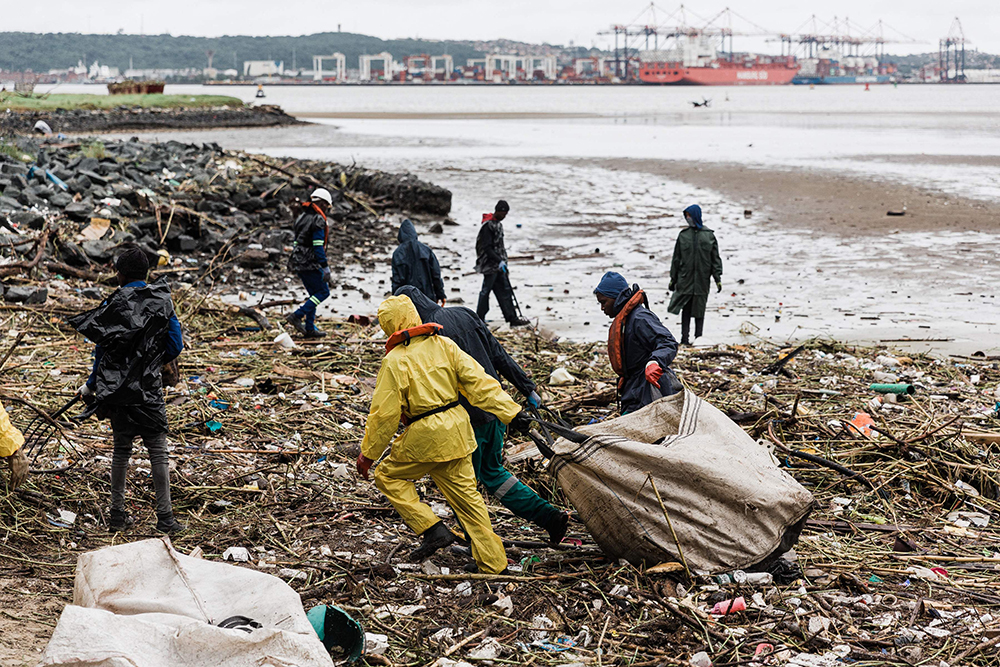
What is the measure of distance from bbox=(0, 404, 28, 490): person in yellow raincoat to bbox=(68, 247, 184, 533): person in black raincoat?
47 cm

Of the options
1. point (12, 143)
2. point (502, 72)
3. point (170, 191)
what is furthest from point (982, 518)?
point (502, 72)

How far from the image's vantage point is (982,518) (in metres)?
5.41

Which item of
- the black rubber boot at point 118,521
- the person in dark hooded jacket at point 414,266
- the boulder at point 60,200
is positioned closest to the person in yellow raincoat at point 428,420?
the black rubber boot at point 118,521

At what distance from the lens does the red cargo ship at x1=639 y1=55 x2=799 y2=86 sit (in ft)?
503

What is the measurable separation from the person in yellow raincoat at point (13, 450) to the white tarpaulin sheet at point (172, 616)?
1.57 metres

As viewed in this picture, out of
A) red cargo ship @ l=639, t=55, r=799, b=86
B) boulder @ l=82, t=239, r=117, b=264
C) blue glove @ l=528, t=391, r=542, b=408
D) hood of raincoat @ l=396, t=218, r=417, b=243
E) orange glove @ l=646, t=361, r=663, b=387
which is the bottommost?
blue glove @ l=528, t=391, r=542, b=408

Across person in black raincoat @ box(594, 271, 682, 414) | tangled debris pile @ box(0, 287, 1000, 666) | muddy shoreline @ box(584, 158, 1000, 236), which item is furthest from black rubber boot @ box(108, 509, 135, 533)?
muddy shoreline @ box(584, 158, 1000, 236)

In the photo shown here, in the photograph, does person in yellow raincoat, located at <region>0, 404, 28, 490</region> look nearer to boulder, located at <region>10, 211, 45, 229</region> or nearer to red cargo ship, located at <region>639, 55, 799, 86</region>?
boulder, located at <region>10, 211, 45, 229</region>

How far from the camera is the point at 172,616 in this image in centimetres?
347

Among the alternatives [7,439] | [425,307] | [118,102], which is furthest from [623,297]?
[118,102]

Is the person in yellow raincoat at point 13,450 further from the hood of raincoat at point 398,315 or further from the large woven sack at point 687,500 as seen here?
the large woven sack at point 687,500

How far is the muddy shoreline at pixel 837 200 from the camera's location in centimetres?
1797

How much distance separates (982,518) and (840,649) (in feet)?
6.37

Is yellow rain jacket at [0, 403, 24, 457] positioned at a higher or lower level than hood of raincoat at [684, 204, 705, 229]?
lower
